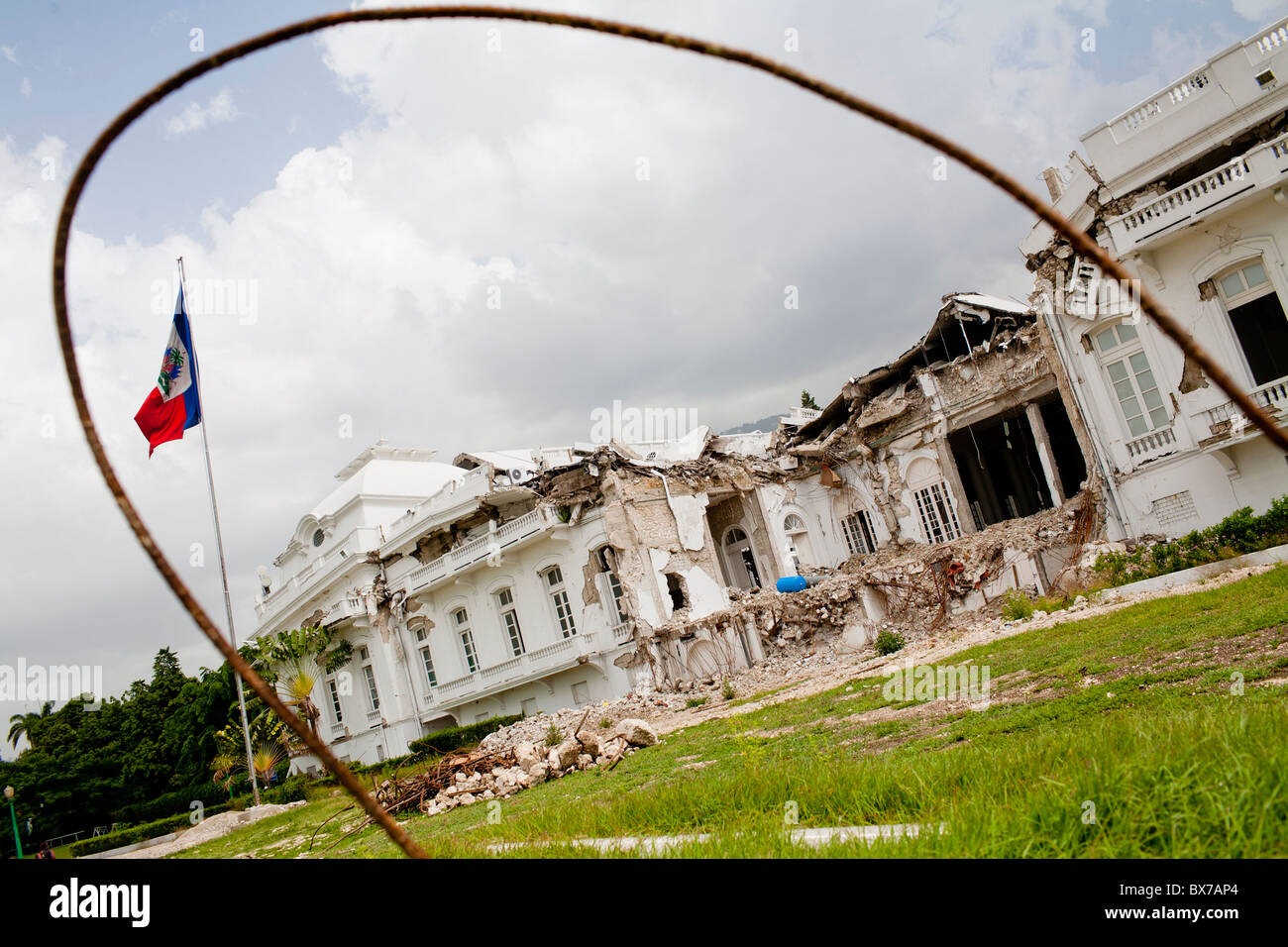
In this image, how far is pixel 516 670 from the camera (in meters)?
27.1

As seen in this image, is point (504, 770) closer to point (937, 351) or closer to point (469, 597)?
point (469, 597)

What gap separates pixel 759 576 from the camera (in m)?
29.5

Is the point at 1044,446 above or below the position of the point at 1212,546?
above

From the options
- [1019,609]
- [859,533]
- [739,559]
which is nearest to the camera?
[1019,609]

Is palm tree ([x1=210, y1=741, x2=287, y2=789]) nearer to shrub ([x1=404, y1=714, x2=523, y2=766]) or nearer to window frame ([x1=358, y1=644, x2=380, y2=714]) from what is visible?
window frame ([x1=358, y1=644, x2=380, y2=714])

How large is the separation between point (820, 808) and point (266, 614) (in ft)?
128

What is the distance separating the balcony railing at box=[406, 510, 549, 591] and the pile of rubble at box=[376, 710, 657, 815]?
41.3ft

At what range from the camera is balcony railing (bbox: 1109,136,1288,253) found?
15.7 m

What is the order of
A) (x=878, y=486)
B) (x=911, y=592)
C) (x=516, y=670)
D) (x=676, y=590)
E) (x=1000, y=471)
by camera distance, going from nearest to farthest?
(x=911, y=592), (x=676, y=590), (x=516, y=670), (x=878, y=486), (x=1000, y=471)

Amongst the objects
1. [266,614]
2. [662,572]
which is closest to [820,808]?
[662,572]

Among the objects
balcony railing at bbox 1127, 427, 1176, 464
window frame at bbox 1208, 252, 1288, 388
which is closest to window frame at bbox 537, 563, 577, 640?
balcony railing at bbox 1127, 427, 1176, 464

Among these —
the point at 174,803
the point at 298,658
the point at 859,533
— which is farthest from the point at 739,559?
the point at 174,803

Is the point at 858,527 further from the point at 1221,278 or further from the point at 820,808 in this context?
the point at 820,808

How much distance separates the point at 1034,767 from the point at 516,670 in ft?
79.8
